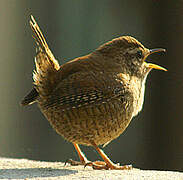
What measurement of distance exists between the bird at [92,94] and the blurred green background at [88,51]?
3780 mm

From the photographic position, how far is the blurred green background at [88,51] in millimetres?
7781

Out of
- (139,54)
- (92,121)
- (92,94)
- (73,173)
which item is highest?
(139,54)

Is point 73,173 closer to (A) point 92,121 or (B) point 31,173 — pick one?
(B) point 31,173

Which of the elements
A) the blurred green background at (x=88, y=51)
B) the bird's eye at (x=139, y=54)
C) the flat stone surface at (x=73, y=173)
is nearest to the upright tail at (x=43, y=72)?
the flat stone surface at (x=73, y=173)

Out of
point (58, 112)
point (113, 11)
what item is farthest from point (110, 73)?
point (113, 11)

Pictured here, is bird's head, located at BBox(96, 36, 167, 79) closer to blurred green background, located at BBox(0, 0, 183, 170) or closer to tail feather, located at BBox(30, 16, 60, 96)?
tail feather, located at BBox(30, 16, 60, 96)

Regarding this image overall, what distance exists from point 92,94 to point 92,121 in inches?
8.2

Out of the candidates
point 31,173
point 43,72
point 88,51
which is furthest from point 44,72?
point 88,51

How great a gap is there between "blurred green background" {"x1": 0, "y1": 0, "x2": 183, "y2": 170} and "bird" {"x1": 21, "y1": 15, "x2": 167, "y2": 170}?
378 centimetres

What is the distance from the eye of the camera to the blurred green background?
778 cm

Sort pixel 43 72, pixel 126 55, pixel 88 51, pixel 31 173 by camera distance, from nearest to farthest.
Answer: pixel 31 173
pixel 43 72
pixel 126 55
pixel 88 51

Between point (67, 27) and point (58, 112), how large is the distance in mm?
4968

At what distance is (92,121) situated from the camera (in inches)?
141

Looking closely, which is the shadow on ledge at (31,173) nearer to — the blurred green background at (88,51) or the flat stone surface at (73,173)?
the flat stone surface at (73,173)
